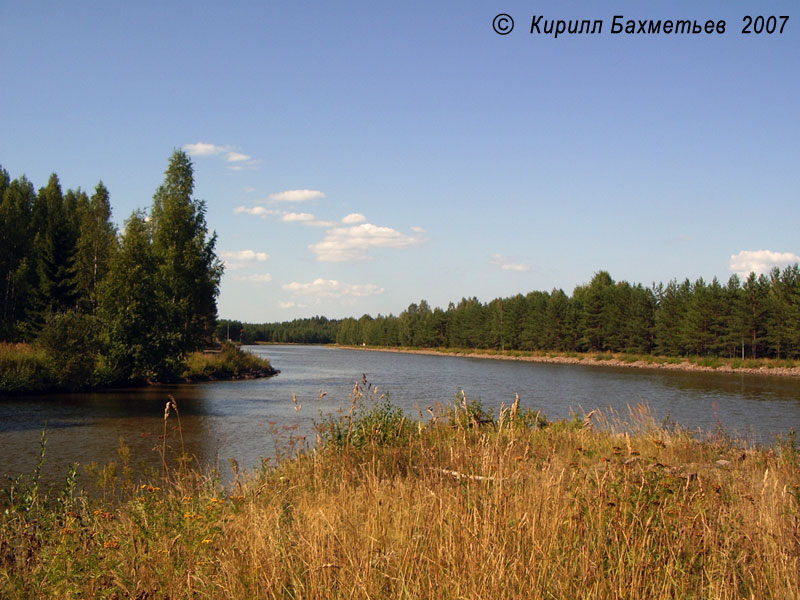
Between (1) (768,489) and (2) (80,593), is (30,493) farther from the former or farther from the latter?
(1) (768,489)

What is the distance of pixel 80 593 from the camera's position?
147 inches

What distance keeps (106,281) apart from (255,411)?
1447 centimetres

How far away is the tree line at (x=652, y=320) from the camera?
2180 inches

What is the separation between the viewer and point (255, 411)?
2344cm

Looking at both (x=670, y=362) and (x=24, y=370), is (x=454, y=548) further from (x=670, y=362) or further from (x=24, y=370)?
(x=670, y=362)

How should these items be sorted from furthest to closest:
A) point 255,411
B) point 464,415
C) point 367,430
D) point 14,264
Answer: point 14,264 < point 255,411 < point 464,415 < point 367,430

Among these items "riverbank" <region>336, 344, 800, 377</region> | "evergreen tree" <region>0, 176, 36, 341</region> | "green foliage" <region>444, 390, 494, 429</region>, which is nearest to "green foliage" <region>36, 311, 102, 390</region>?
"evergreen tree" <region>0, 176, 36, 341</region>

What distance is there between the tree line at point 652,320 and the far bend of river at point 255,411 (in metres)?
15.9

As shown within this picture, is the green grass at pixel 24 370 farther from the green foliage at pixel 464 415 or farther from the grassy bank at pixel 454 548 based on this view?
the grassy bank at pixel 454 548

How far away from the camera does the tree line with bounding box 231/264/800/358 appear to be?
55375 mm

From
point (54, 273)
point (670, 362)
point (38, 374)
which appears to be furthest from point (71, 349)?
point (670, 362)

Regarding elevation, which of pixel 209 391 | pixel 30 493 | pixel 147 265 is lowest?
pixel 209 391

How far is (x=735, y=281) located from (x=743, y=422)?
45679 mm

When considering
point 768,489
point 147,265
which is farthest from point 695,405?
point 147,265
